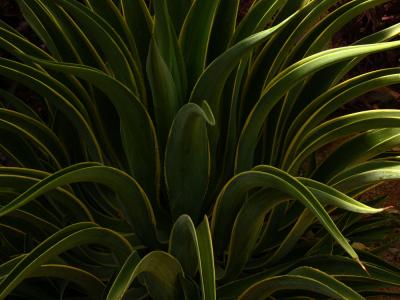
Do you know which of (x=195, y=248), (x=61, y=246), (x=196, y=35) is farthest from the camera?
(x=196, y=35)

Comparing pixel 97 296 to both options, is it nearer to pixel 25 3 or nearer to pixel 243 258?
pixel 243 258

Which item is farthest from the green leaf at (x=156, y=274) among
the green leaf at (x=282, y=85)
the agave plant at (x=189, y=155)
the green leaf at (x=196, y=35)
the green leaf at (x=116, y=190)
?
the green leaf at (x=196, y=35)

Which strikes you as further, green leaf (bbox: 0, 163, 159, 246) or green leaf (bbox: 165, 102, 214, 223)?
green leaf (bbox: 165, 102, 214, 223)

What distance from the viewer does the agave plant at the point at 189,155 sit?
40.3 inches

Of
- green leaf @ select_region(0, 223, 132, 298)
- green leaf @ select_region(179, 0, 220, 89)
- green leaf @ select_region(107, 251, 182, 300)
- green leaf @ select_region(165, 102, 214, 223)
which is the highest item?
green leaf @ select_region(179, 0, 220, 89)

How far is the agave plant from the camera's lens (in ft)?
3.36

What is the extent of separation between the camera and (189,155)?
111 centimetres

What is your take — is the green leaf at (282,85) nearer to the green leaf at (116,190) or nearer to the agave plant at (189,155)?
the agave plant at (189,155)

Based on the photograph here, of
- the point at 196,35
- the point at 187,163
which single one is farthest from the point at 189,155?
the point at 196,35

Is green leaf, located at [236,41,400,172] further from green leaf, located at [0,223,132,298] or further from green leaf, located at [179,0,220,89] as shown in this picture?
green leaf, located at [0,223,132,298]

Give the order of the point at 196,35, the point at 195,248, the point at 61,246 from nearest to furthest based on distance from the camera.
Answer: the point at 61,246, the point at 195,248, the point at 196,35

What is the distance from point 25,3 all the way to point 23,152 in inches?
13.2

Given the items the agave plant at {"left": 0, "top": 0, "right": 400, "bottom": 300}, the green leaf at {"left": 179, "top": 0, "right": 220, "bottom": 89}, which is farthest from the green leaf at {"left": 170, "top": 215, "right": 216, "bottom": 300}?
Answer: the green leaf at {"left": 179, "top": 0, "right": 220, "bottom": 89}

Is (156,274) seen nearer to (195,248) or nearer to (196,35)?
(195,248)
